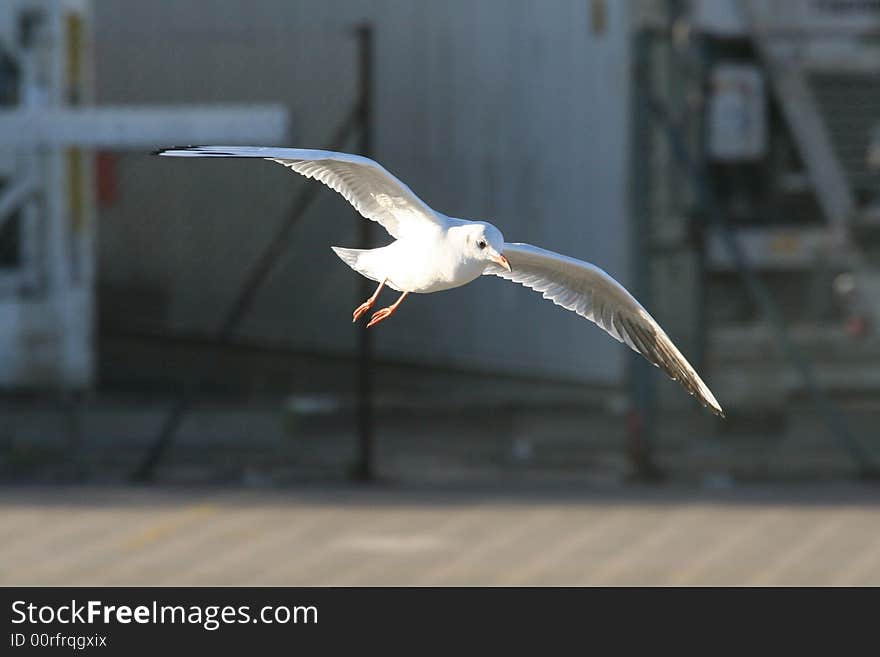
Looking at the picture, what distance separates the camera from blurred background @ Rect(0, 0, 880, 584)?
10.6 meters

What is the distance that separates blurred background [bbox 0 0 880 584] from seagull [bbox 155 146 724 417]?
6422mm

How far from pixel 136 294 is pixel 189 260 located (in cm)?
66

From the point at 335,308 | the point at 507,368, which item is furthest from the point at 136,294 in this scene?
the point at 507,368

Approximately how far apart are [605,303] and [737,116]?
9.36m

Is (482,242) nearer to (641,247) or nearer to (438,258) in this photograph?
(438,258)

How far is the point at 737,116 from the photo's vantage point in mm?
12164

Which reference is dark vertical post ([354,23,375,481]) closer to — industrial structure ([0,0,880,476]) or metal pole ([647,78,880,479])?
industrial structure ([0,0,880,476])

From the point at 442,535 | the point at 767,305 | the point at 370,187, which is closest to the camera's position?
the point at 370,187

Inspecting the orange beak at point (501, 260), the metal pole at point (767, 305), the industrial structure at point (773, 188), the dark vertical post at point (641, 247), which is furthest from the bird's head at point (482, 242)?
the industrial structure at point (773, 188)

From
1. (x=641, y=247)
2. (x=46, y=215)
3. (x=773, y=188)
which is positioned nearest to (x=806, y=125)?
(x=773, y=188)

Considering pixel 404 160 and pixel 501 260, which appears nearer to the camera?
pixel 501 260

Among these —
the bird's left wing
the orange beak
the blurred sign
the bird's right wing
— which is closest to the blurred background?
the blurred sign

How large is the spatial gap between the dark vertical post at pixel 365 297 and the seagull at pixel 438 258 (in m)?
7.73

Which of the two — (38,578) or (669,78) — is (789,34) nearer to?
(669,78)
